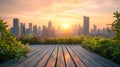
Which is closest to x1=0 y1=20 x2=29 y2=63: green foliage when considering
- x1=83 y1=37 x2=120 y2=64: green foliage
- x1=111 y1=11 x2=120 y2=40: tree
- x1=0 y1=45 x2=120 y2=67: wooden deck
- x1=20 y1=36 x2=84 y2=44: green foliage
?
x1=0 y1=45 x2=120 y2=67: wooden deck

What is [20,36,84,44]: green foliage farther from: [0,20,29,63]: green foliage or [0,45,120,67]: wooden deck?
[0,20,29,63]: green foliage

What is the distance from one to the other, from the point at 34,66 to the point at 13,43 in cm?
261

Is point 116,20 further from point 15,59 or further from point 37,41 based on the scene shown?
point 37,41

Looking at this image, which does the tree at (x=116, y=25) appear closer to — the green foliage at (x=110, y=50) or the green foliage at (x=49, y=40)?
the green foliage at (x=110, y=50)

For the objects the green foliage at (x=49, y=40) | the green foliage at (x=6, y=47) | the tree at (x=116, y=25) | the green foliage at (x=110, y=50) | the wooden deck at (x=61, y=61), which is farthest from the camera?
the green foliage at (x=49, y=40)

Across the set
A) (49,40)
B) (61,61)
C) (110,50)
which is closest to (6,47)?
(61,61)

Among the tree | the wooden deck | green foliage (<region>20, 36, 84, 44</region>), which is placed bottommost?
the wooden deck

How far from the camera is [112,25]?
9.70m

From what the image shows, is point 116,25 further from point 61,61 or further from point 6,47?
point 6,47

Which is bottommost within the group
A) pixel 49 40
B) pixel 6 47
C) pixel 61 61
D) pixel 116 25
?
pixel 61 61

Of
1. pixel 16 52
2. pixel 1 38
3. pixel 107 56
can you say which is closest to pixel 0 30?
pixel 1 38

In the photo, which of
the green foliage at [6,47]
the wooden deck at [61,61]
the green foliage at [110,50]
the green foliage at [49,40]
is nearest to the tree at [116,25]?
the green foliage at [110,50]

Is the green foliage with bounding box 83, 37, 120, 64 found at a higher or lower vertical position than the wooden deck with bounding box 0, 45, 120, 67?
higher

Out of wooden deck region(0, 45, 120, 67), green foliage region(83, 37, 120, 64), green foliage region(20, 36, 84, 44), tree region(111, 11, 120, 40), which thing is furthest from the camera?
green foliage region(20, 36, 84, 44)
